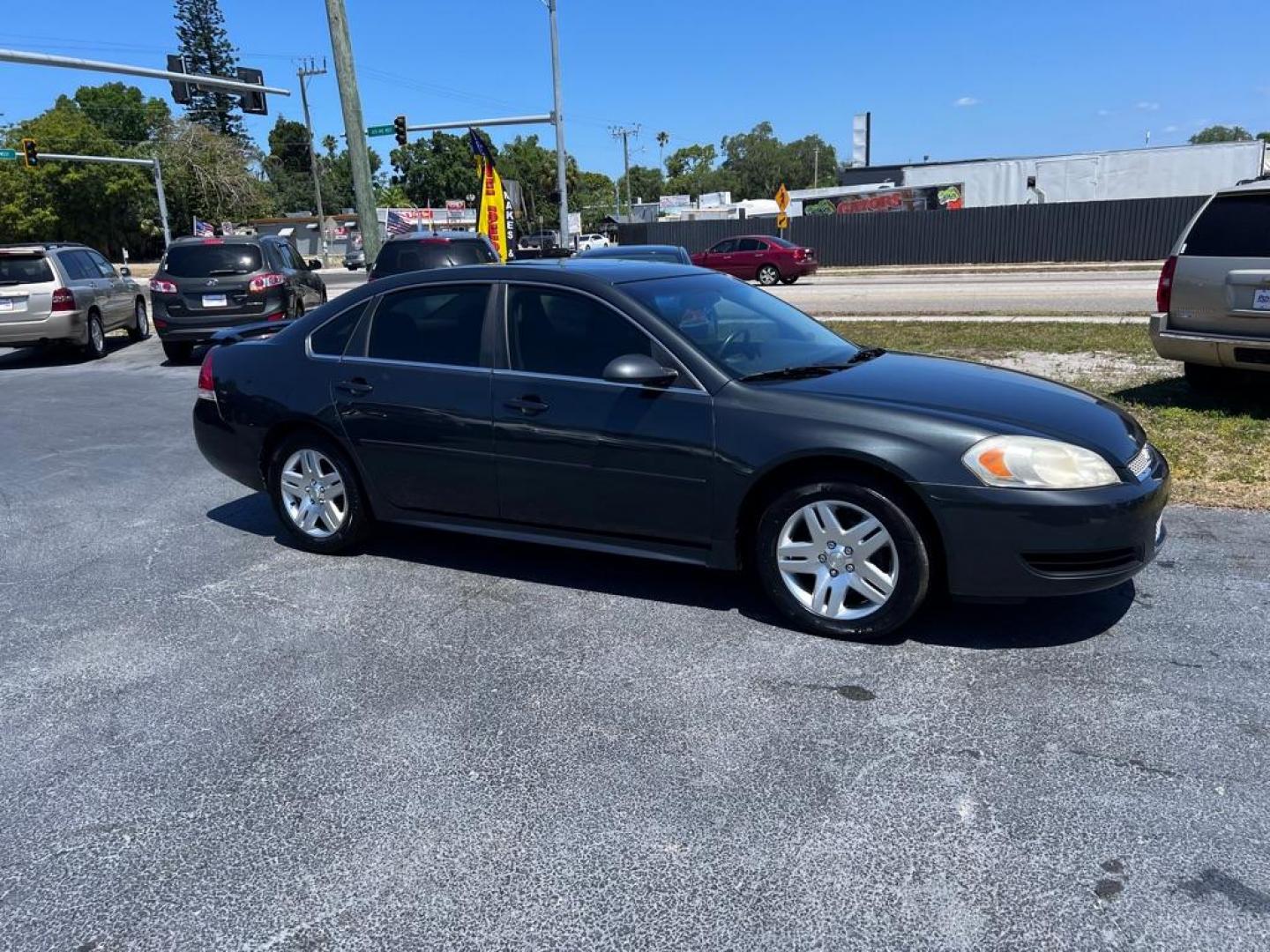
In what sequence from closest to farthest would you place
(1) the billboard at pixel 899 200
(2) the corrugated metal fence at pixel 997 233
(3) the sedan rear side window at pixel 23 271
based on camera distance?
(3) the sedan rear side window at pixel 23 271 → (2) the corrugated metal fence at pixel 997 233 → (1) the billboard at pixel 899 200

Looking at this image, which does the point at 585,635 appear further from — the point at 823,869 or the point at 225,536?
the point at 225,536

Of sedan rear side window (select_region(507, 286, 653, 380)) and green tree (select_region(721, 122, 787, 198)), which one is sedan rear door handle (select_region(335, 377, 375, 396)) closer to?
sedan rear side window (select_region(507, 286, 653, 380))

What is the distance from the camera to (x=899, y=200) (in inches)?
1911

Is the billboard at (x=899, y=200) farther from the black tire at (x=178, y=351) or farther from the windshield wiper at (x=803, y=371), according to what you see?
the windshield wiper at (x=803, y=371)

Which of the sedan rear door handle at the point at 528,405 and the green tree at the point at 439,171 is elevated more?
the green tree at the point at 439,171

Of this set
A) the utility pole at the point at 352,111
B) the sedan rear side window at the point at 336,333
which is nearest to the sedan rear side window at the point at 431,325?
the sedan rear side window at the point at 336,333

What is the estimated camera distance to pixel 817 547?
4.12 metres

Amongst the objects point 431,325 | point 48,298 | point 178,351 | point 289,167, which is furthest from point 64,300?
point 289,167

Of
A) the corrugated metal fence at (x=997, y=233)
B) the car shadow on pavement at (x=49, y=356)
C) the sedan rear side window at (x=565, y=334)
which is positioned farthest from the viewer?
the corrugated metal fence at (x=997, y=233)

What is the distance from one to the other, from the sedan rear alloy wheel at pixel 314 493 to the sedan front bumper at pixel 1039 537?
3206 millimetres

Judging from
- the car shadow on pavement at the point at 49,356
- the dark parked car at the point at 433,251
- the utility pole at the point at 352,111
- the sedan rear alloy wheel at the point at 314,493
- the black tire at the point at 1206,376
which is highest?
the utility pole at the point at 352,111

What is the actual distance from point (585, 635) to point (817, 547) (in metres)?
1.09

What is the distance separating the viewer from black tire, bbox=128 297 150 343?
17447mm

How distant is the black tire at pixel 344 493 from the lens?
→ 535 cm
